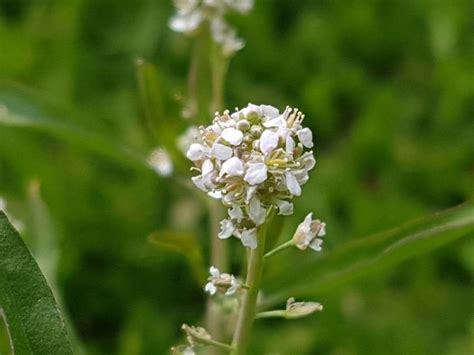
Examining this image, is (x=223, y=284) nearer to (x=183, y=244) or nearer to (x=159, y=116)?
(x=183, y=244)

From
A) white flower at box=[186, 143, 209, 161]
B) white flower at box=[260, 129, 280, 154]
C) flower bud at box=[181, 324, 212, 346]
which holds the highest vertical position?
white flower at box=[186, 143, 209, 161]

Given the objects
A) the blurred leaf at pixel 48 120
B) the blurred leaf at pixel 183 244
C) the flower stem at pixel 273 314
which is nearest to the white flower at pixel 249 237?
the flower stem at pixel 273 314

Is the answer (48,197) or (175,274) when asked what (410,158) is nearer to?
(175,274)

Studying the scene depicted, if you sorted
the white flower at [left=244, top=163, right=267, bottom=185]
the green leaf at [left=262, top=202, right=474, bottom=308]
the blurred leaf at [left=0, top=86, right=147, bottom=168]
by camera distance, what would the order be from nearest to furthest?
1. the white flower at [left=244, top=163, right=267, bottom=185]
2. the green leaf at [left=262, top=202, right=474, bottom=308]
3. the blurred leaf at [left=0, top=86, right=147, bottom=168]

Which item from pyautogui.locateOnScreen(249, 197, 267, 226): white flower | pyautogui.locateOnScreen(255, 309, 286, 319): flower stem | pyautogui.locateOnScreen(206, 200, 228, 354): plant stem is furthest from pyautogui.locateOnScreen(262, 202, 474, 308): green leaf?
pyautogui.locateOnScreen(249, 197, 267, 226): white flower

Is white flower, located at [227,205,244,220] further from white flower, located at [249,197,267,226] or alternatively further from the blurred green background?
the blurred green background

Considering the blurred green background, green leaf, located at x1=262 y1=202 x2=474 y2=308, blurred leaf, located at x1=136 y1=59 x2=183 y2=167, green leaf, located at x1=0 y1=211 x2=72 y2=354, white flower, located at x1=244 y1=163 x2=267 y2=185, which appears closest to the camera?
white flower, located at x1=244 y1=163 x2=267 y2=185

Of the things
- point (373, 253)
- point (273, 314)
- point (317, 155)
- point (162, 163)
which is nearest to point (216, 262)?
point (162, 163)

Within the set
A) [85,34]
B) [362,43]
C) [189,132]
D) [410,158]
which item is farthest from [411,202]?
[85,34]
